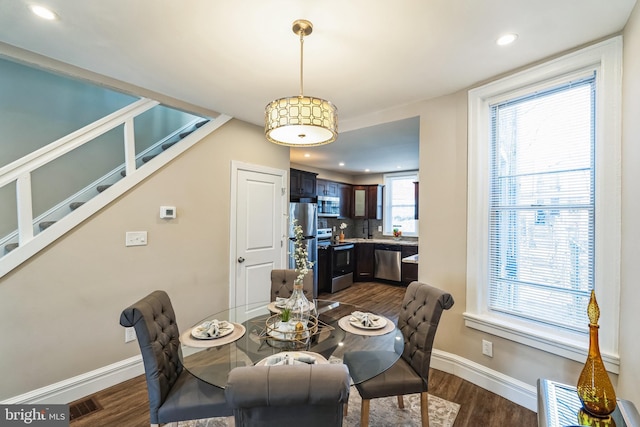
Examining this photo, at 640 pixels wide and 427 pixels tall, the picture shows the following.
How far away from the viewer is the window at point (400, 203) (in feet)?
20.9

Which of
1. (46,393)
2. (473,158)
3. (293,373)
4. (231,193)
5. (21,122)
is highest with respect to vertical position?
(21,122)

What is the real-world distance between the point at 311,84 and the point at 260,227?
5.94 ft

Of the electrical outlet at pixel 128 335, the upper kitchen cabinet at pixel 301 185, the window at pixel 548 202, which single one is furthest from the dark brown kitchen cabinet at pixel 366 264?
the electrical outlet at pixel 128 335

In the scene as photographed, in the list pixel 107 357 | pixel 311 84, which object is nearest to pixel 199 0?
pixel 311 84

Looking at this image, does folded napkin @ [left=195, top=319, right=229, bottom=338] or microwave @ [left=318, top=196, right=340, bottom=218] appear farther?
microwave @ [left=318, top=196, right=340, bottom=218]

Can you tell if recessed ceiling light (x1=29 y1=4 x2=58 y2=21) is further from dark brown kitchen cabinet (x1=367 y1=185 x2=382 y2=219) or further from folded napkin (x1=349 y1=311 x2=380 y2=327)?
dark brown kitchen cabinet (x1=367 y1=185 x2=382 y2=219)

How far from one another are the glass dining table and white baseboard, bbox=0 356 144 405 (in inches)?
49.6

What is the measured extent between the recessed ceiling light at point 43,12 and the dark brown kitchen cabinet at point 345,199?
5.25 meters

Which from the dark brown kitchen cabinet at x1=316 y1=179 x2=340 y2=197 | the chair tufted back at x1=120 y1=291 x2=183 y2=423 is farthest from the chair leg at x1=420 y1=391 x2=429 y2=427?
the dark brown kitchen cabinet at x1=316 y1=179 x2=340 y2=197

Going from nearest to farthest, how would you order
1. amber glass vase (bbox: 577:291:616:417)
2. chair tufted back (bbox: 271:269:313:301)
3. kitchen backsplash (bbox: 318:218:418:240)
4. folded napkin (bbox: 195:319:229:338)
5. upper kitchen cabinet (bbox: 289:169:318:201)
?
amber glass vase (bbox: 577:291:616:417) → folded napkin (bbox: 195:319:229:338) → chair tufted back (bbox: 271:269:313:301) → upper kitchen cabinet (bbox: 289:169:318:201) → kitchen backsplash (bbox: 318:218:418:240)

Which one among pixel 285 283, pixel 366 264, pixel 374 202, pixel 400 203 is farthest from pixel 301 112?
pixel 400 203

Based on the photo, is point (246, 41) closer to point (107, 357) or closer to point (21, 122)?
point (21, 122)

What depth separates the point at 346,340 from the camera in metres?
1.65

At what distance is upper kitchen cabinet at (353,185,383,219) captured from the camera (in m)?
6.62
